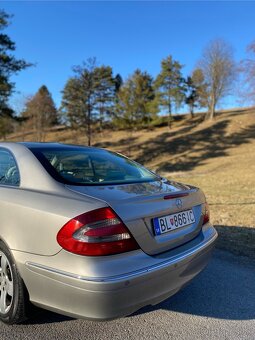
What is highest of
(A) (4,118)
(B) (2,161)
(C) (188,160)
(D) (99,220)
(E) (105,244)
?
(A) (4,118)

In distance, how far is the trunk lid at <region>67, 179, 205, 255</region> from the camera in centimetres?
260

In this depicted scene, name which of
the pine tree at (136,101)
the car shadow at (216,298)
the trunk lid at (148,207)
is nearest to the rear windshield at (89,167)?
the trunk lid at (148,207)

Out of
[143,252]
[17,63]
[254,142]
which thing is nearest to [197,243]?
[143,252]

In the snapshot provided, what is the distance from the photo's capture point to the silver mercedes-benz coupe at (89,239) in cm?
243

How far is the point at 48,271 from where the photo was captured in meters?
2.54

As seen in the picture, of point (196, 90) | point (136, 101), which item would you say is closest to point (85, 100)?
point (136, 101)

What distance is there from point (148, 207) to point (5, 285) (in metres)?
1.37

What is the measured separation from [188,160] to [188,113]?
28.2 metres

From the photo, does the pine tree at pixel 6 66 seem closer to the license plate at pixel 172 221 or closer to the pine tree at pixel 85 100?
the pine tree at pixel 85 100

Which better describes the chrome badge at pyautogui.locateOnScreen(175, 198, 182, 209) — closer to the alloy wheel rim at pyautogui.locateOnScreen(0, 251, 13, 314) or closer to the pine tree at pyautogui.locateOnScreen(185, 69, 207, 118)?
the alloy wheel rim at pyautogui.locateOnScreen(0, 251, 13, 314)

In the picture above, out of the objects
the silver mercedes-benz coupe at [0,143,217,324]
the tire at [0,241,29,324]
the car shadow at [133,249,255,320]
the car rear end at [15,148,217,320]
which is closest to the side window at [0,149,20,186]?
the silver mercedes-benz coupe at [0,143,217,324]

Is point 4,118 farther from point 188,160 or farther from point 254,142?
point 254,142

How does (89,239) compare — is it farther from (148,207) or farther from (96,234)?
(148,207)

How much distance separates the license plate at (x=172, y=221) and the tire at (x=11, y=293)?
44.1 inches
